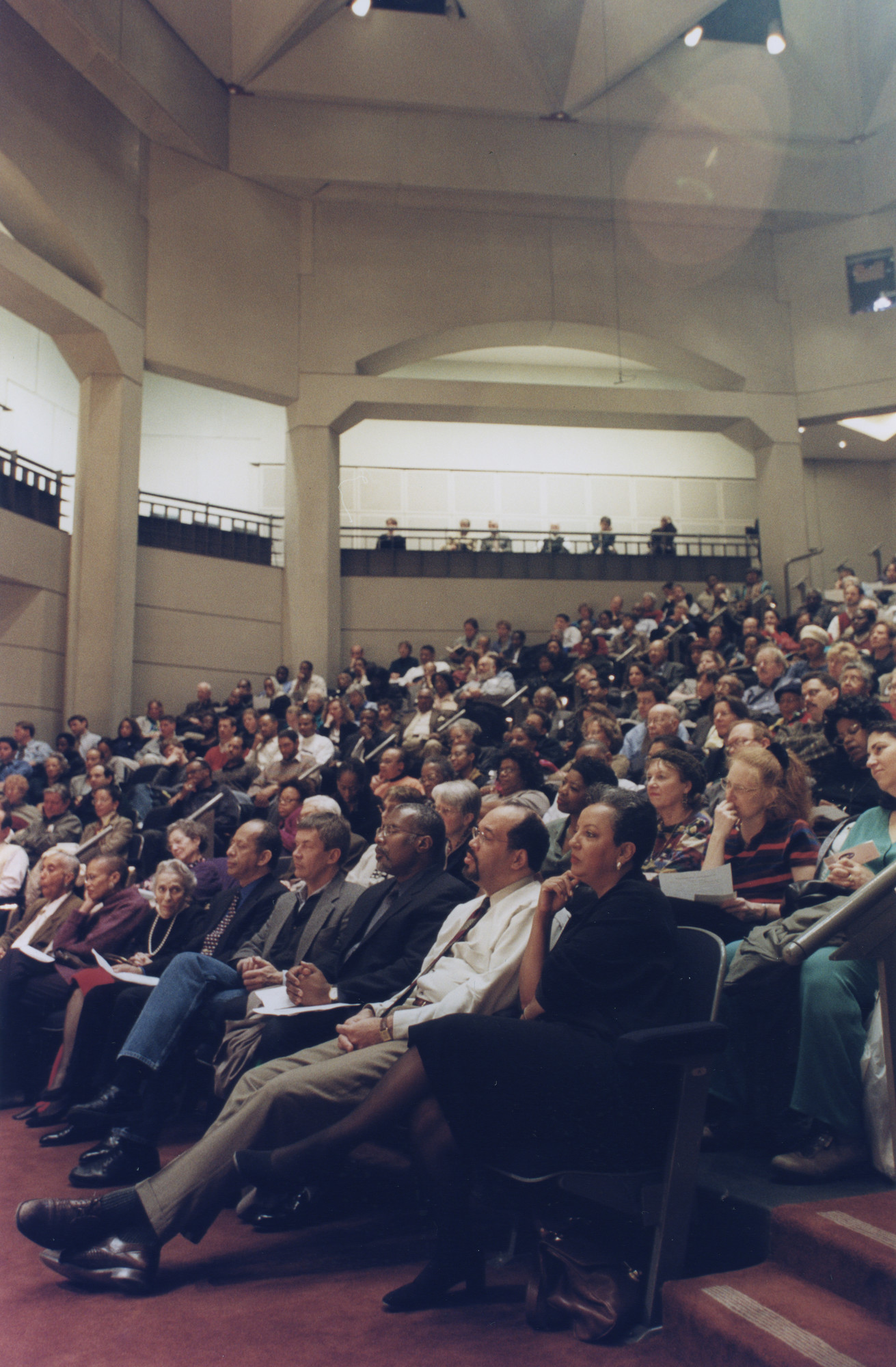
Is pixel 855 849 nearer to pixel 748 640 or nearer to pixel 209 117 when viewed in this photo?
pixel 748 640

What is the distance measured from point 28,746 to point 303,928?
5.96 meters

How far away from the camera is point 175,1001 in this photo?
2.83 m

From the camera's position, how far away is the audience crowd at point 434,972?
6.23ft

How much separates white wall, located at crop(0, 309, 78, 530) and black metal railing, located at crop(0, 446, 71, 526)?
0.88ft

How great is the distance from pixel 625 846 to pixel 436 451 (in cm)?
1215

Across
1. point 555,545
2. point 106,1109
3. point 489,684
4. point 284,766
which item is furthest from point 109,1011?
point 555,545

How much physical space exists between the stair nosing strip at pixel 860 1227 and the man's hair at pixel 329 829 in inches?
70.5

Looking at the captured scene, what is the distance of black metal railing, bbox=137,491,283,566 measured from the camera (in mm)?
10609

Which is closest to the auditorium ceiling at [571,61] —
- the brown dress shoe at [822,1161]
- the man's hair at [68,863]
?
the man's hair at [68,863]

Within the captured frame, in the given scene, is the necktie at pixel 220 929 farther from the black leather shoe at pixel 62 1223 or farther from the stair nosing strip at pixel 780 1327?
the stair nosing strip at pixel 780 1327

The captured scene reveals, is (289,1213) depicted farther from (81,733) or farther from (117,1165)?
(81,733)

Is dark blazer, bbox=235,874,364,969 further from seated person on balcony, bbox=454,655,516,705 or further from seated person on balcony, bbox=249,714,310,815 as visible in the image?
seated person on balcony, bbox=454,655,516,705

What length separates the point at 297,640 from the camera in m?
11.1

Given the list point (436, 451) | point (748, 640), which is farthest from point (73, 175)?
point (748, 640)
